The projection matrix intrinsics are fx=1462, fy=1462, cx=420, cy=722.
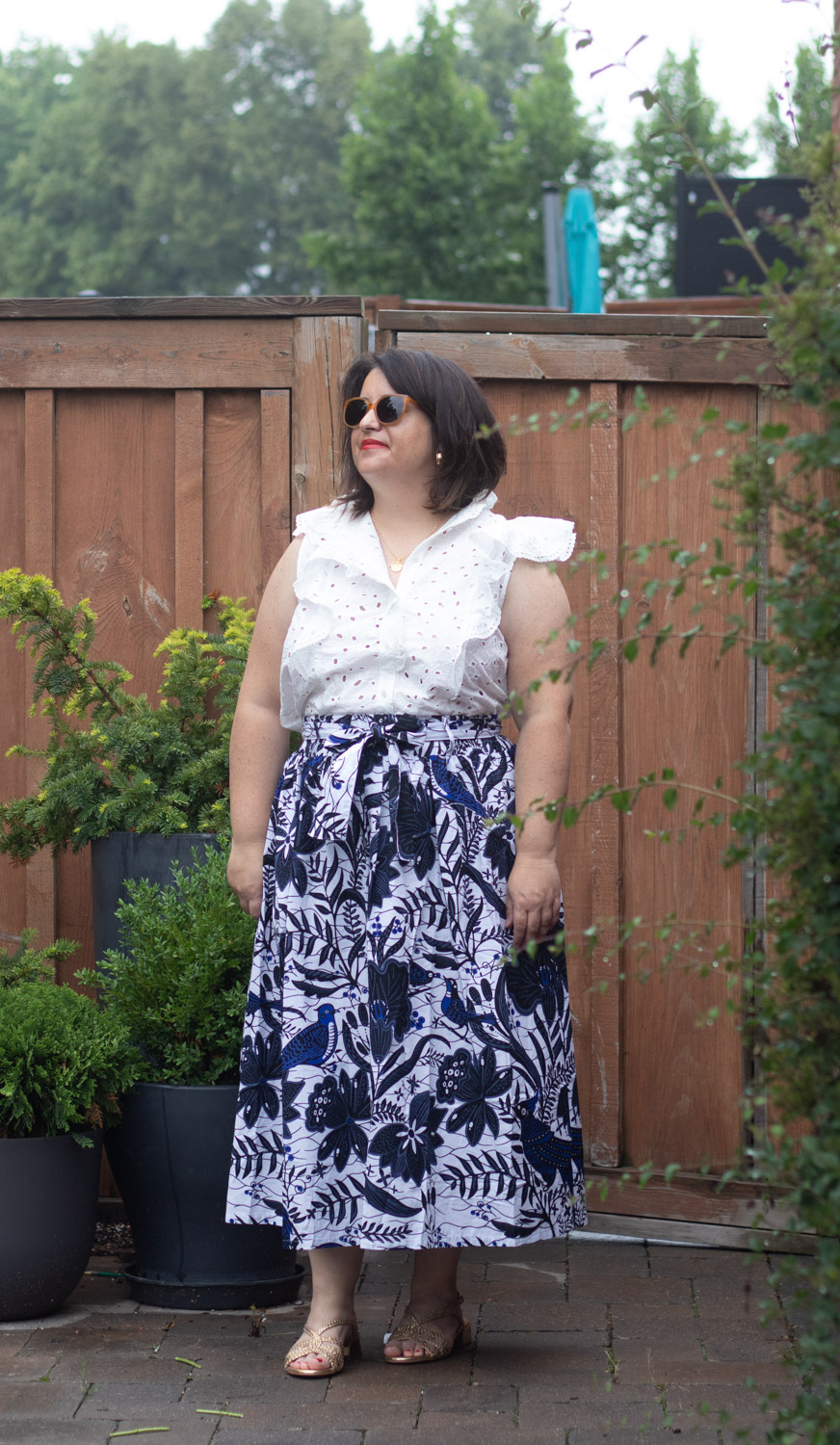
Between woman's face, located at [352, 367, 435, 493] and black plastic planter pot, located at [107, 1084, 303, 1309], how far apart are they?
1285 mm

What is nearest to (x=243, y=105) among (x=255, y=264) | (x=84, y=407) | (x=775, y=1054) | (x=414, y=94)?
(x=255, y=264)

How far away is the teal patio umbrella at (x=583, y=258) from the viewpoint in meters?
8.62

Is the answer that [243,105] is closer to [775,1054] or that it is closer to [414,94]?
[414,94]

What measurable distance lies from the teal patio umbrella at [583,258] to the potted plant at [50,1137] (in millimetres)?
6523

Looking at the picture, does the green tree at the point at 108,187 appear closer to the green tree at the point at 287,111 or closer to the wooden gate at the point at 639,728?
the green tree at the point at 287,111

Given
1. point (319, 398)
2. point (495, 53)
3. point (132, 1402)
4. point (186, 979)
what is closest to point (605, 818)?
point (186, 979)

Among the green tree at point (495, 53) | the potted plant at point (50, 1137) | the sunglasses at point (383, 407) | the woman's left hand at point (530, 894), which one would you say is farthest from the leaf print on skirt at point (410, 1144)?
the green tree at point (495, 53)

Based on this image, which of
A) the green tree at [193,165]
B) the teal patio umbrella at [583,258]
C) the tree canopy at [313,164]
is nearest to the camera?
the teal patio umbrella at [583,258]

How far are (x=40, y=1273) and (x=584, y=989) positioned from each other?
142cm

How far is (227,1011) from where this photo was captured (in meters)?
2.99

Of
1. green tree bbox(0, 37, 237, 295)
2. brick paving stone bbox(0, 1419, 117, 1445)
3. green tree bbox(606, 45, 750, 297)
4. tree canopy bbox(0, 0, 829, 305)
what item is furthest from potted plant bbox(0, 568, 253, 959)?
green tree bbox(0, 37, 237, 295)

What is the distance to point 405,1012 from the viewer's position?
8.71ft

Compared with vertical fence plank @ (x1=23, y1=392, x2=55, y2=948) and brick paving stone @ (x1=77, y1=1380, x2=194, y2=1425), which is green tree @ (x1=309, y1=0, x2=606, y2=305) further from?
brick paving stone @ (x1=77, y1=1380, x2=194, y2=1425)

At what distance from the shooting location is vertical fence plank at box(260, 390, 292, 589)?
365 centimetres
